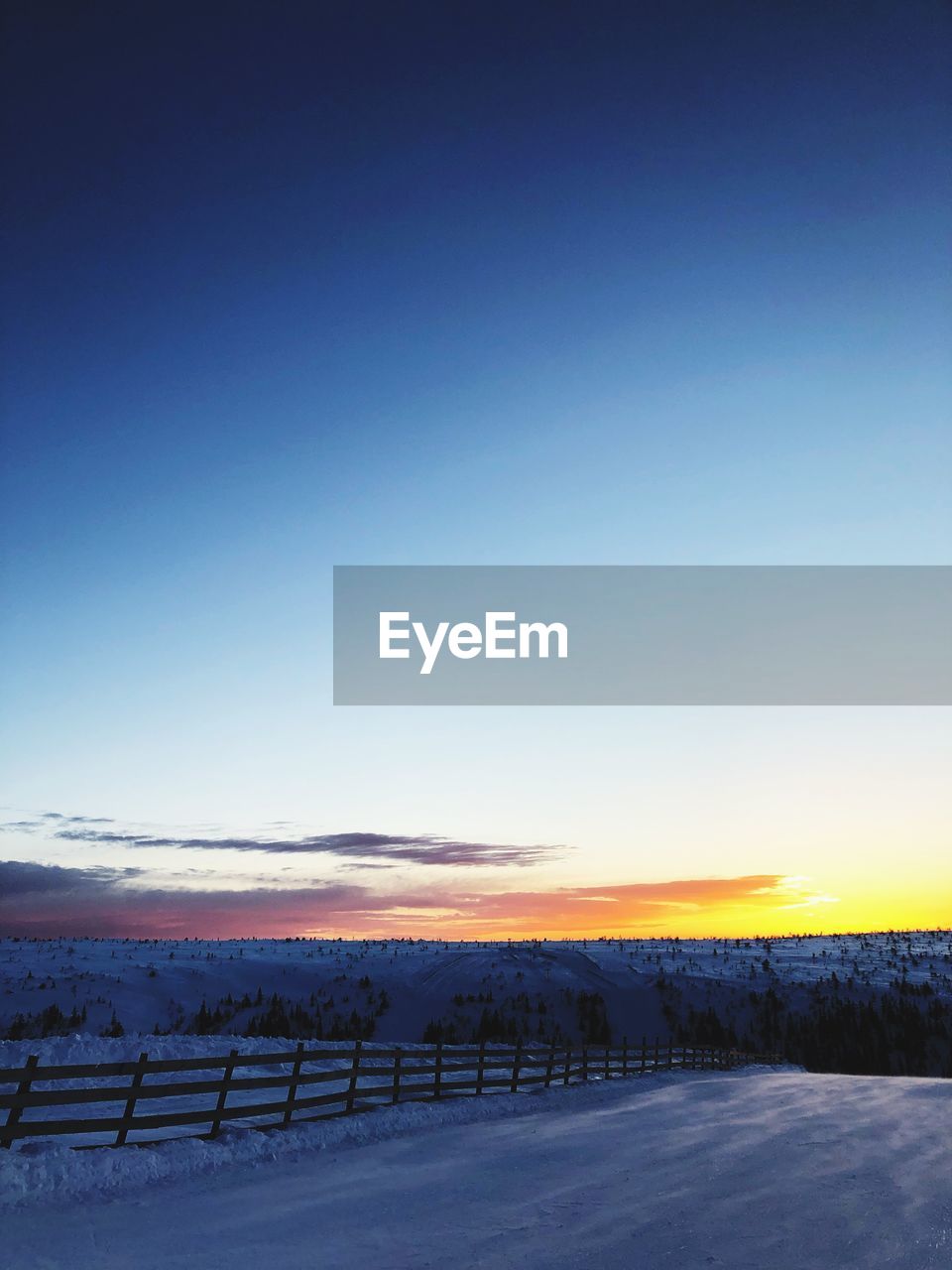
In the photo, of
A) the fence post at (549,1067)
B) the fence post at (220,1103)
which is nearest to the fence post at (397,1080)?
the fence post at (220,1103)

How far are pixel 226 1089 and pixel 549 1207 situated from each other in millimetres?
7258

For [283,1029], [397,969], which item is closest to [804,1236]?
[283,1029]

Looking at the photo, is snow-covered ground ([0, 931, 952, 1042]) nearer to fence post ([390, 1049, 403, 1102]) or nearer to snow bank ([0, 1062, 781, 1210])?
fence post ([390, 1049, 403, 1102])

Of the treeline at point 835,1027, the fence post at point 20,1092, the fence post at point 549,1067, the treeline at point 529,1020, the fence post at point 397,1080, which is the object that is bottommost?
the treeline at point 835,1027

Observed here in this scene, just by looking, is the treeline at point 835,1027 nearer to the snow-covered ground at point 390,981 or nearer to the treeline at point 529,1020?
the snow-covered ground at point 390,981

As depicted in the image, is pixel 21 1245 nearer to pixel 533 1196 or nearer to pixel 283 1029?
pixel 533 1196

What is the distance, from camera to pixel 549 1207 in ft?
38.5

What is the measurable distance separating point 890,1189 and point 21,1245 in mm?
11638

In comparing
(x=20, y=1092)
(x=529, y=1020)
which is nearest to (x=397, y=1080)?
(x=20, y=1092)

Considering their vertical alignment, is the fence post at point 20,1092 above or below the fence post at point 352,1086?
above

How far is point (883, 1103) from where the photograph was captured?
81.5 feet

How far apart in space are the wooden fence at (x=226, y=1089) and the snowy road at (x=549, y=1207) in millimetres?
1771

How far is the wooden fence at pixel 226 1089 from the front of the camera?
13.7 meters

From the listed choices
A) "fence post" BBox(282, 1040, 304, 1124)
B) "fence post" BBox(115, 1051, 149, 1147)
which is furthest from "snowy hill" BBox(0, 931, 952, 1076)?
"fence post" BBox(115, 1051, 149, 1147)
